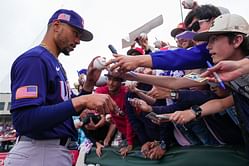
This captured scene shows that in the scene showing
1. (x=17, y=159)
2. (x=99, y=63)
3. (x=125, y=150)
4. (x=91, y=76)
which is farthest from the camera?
(x=125, y=150)

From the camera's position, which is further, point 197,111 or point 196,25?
point 196,25

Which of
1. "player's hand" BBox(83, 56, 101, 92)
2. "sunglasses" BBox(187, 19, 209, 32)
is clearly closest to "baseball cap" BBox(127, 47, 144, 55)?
"sunglasses" BBox(187, 19, 209, 32)

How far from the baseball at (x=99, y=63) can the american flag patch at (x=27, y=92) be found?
1.96ft

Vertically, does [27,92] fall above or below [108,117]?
above

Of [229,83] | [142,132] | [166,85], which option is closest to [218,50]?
[229,83]

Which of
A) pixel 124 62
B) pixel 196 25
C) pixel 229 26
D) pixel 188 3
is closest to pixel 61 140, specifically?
pixel 124 62

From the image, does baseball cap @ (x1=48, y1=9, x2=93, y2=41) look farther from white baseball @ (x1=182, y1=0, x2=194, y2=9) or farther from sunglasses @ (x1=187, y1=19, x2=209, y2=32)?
white baseball @ (x1=182, y1=0, x2=194, y2=9)

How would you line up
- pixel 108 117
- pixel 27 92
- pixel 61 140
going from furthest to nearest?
1. pixel 108 117
2. pixel 61 140
3. pixel 27 92

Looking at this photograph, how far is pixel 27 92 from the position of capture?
2.10m

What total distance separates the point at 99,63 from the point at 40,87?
57 centimetres

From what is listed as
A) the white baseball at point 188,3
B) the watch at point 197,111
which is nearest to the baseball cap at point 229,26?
the watch at point 197,111

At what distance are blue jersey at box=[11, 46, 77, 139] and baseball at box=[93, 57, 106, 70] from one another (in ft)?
0.90

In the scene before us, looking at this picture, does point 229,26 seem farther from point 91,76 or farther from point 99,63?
point 91,76

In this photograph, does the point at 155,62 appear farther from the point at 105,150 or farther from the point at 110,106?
the point at 105,150
